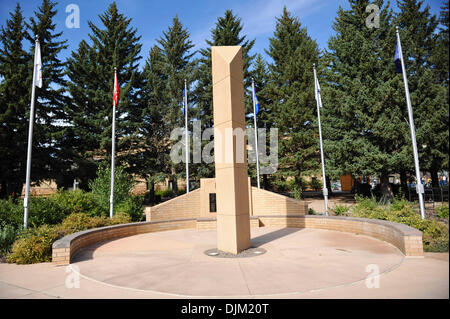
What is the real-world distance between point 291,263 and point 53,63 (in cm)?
3025

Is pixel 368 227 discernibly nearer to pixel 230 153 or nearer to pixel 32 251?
pixel 230 153

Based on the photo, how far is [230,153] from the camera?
317 inches

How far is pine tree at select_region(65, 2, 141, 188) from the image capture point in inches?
1077

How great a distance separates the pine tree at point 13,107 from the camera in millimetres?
23109

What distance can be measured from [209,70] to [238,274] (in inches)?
1097

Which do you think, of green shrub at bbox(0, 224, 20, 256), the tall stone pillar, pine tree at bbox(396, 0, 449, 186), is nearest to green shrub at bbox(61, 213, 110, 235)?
green shrub at bbox(0, 224, 20, 256)

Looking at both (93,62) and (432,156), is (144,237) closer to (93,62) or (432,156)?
(432,156)

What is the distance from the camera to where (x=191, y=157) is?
28.9 m

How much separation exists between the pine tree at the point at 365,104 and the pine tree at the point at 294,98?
3359mm

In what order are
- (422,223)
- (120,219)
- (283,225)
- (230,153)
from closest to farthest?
(230,153) → (422,223) → (120,219) → (283,225)

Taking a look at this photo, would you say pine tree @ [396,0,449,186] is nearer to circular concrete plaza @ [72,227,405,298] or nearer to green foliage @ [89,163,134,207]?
circular concrete plaza @ [72,227,405,298]

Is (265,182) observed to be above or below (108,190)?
above

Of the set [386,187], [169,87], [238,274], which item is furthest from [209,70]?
[238,274]

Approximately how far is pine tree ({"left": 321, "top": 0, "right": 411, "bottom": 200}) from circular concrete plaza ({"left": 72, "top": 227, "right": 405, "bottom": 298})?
1430 centimetres
